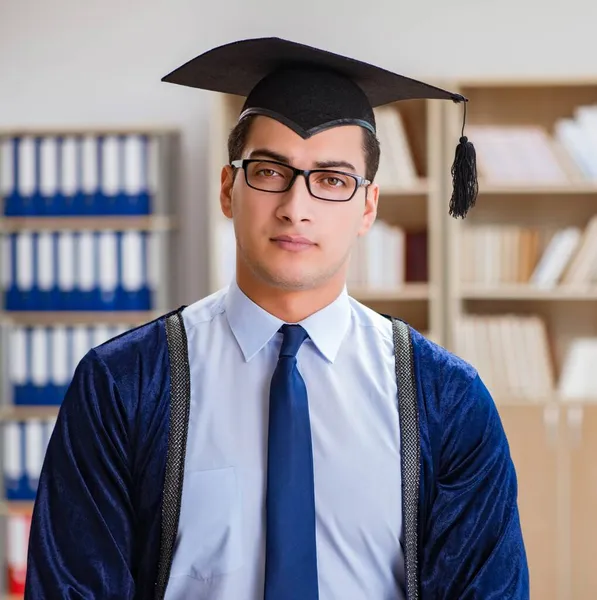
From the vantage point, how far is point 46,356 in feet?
13.2

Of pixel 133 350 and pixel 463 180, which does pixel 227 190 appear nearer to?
pixel 133 350

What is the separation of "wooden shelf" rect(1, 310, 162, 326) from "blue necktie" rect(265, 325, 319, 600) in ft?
9.16

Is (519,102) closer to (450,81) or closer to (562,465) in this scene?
(450,81)

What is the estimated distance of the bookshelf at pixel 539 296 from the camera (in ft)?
12.5

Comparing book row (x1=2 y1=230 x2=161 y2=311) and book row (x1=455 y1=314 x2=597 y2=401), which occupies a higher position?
book row (x1=2 y1=230 x2=161 y2=311)

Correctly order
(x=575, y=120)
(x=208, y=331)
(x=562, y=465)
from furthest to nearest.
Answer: (x=575, y=120) → (x=562, y=465) → (x=208, y=331)

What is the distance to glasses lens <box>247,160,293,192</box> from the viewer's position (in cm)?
129

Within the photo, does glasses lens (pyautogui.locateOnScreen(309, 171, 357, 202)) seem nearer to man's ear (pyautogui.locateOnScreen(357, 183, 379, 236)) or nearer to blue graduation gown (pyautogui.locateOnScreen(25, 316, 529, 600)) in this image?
man's ear (pyautogui.locateOnScreen(357, 183, 379, 236))

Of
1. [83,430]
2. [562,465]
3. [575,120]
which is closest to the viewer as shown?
[83,430]

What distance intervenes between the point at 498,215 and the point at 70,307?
1.78 metres

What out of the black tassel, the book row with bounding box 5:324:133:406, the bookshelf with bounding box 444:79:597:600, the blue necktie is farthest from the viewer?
the book row with bounding box 5:324:133:406

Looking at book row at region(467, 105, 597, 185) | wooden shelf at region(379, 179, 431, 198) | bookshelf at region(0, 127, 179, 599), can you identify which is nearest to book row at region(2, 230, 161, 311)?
bookshelf at region(0, 127, 179, 599)

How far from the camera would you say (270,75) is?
138 centimetres

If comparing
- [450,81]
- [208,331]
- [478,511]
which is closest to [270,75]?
[208,331]
